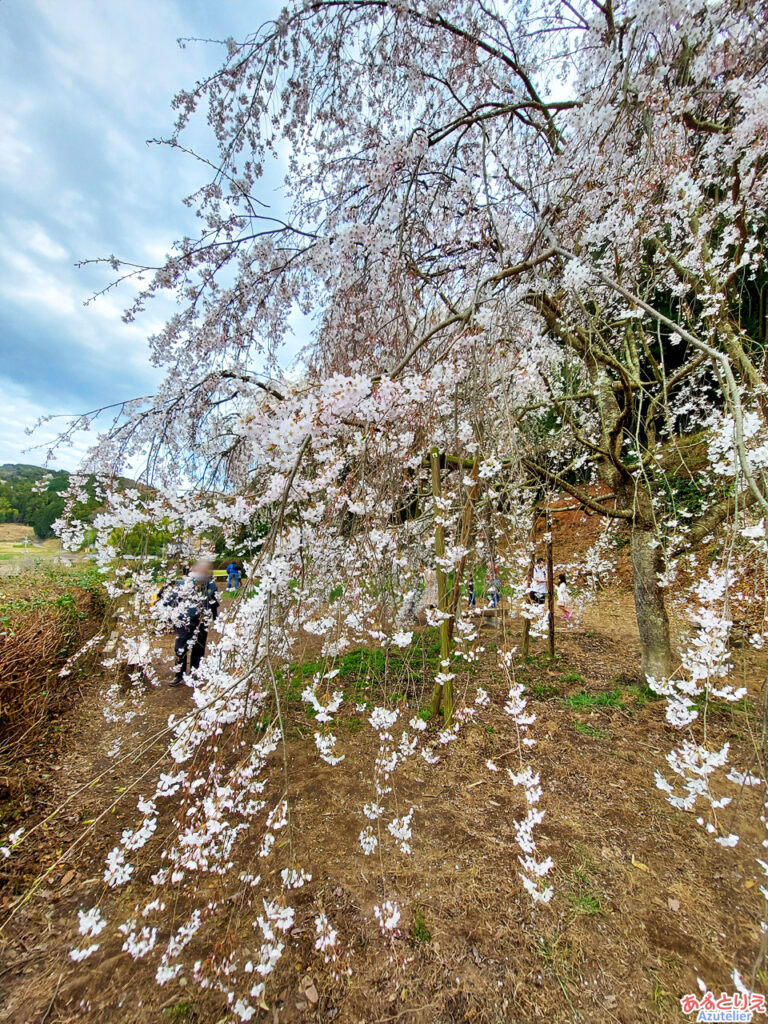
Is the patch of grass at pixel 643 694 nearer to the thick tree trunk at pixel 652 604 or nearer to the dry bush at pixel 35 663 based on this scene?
the thick tree trunk at pixel 652 604

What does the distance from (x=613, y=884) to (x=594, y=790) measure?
2.24 feet

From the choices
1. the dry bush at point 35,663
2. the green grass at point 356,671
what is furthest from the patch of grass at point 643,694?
the dry bush at point 35,663

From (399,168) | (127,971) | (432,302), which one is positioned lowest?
(127,971)

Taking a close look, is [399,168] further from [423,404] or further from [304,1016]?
[304,1016]

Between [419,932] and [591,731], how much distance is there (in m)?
2.10

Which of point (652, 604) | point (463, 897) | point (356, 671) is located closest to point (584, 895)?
point (463, 897)

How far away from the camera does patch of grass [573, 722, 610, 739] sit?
3178mm

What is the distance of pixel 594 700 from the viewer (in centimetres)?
371

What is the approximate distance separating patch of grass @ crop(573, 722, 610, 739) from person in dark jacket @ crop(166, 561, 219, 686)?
3.43 m

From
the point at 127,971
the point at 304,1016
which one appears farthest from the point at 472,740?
the point at 127,971

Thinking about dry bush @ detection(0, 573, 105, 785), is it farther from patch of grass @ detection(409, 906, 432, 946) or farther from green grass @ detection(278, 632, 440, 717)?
patch of grass @ detection(409, 906, 432, 946)

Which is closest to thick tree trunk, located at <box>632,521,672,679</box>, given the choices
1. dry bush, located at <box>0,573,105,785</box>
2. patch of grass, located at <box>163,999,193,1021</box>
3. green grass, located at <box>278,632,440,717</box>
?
green grass, located at <box>278,632,440,717</box>

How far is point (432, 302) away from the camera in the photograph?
3.13 metres

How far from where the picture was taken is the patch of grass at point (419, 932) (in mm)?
1789
